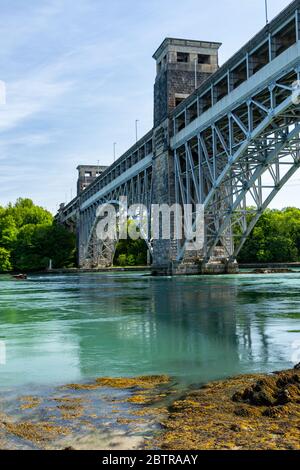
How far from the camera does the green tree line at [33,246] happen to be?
8138cm

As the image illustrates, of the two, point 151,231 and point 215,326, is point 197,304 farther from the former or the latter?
point 151,231

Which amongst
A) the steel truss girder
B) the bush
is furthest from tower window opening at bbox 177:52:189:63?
the bush

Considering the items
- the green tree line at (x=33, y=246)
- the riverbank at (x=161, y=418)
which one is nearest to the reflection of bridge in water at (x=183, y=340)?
the riverbank at (x=161, y=418)

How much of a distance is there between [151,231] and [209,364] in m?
37.2

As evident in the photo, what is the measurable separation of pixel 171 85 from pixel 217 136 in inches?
297

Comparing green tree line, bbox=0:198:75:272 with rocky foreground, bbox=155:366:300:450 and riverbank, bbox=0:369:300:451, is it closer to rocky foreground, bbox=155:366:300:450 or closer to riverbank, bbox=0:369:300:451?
riverbank, bbox=0:369:300:451

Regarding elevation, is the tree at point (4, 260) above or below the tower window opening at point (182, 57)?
below

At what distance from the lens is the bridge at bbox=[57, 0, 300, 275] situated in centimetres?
2606

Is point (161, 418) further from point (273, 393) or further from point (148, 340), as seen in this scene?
point (148, 340)

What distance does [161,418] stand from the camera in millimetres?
5062

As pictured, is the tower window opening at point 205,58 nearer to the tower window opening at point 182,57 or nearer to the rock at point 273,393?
the tower window opening at point 182,57

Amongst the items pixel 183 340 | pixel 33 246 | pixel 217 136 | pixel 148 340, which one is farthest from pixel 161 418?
pixel 33 246

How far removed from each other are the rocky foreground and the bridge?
1942 cm
